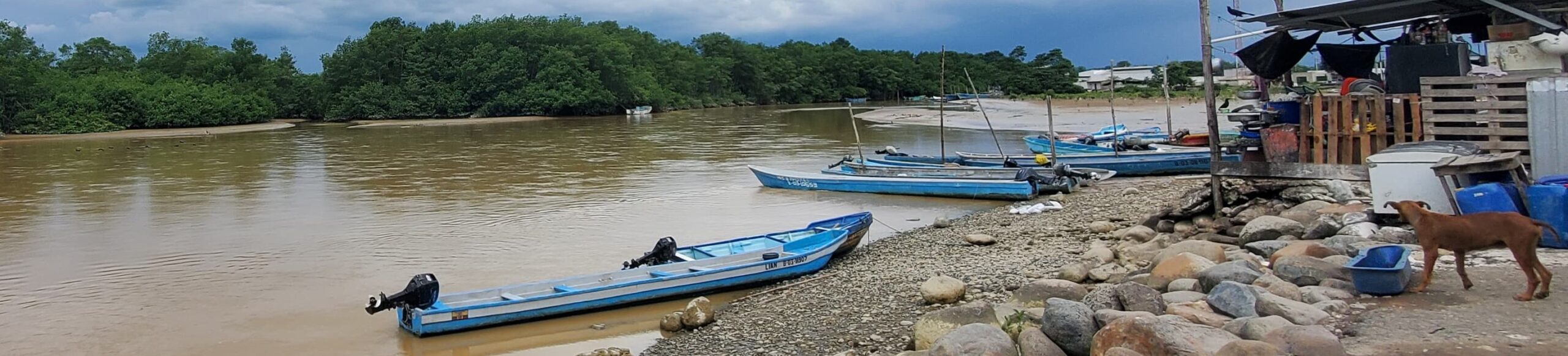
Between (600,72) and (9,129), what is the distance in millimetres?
Result: 41545

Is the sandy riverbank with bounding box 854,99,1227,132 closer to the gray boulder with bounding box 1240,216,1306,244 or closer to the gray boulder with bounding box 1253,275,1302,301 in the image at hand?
the gray boulder with bounding box 1240,216,1306,244

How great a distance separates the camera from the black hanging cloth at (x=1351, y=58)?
43.4ft

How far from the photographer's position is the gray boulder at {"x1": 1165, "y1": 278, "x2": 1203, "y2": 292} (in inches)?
314

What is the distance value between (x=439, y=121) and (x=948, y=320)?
251 feet

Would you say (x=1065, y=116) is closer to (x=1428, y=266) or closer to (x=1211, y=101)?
(x=1211, y=101)

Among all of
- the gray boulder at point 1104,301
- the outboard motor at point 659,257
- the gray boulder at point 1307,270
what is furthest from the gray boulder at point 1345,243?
the outboard motor at point 659,257

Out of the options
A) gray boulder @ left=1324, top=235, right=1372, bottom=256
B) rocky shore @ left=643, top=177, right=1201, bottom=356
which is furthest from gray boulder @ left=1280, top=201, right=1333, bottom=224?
rocky shore @ left=643, top=177, right=1201, bottom=356

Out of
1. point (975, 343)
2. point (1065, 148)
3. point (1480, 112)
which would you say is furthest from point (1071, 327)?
point (1065, 148)

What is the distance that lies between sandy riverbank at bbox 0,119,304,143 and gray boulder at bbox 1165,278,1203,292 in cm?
6582

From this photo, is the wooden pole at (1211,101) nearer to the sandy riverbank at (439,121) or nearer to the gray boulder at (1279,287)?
the gray boulder at (1279,287)

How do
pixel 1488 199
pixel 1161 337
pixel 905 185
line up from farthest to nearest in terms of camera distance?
pixel 905 185, pixel 1488 199, pixel 1161 337

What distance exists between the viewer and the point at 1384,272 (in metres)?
6.95

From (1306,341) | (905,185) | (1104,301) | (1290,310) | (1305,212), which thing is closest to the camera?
(1306,341)

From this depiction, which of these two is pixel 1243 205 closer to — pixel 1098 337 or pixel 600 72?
pixel 1098 337
